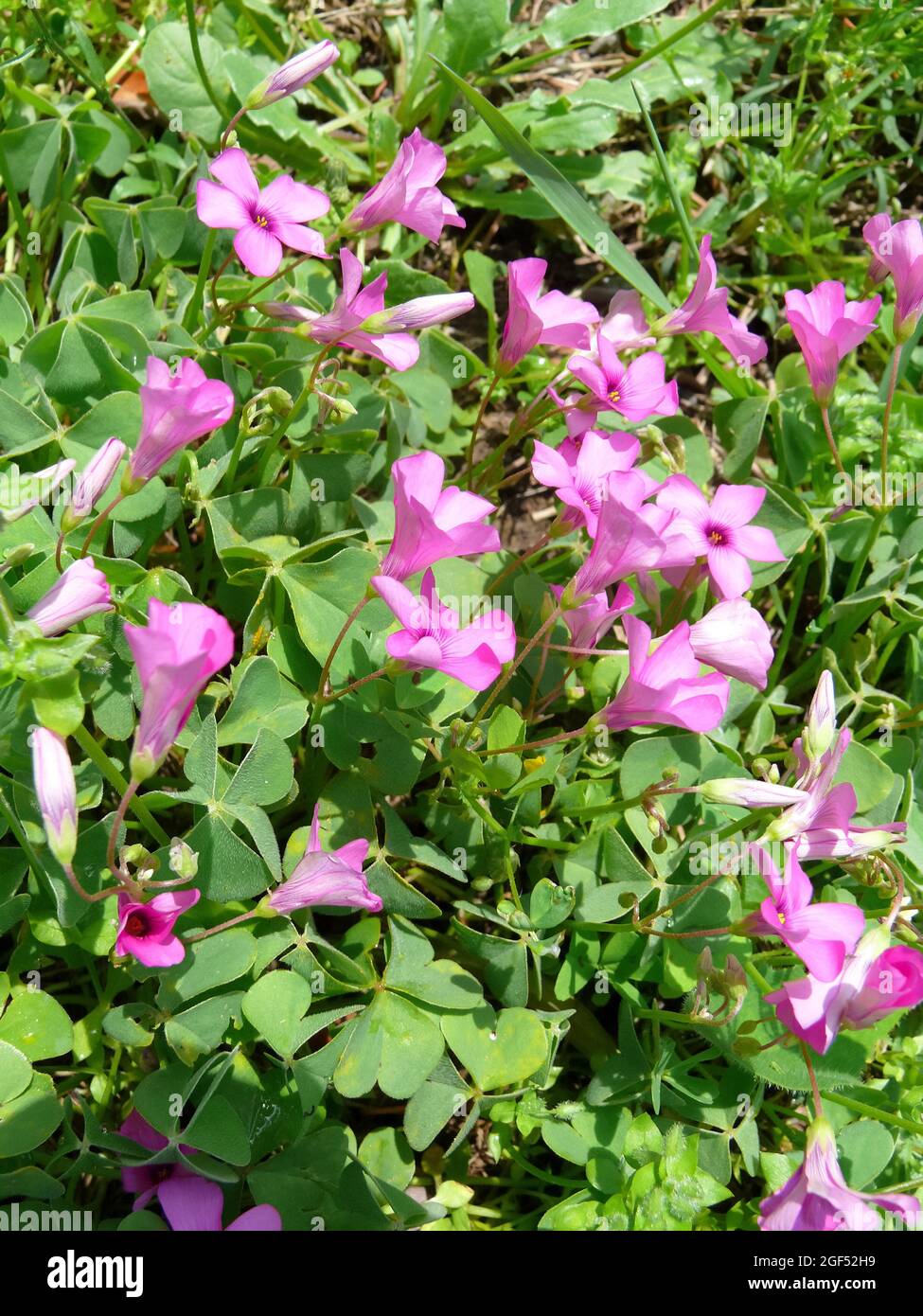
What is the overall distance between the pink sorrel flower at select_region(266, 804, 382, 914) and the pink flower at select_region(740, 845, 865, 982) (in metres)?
0.69

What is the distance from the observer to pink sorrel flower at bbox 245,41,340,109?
2.29 m

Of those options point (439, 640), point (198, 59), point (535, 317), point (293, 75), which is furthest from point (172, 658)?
point (198, 59)

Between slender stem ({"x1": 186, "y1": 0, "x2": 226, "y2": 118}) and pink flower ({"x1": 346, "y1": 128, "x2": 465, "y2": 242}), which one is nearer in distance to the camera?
pink flower ({"x1": 346, "y1": 128, "x2": 465, "y2": 242})

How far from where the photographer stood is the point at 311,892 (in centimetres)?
201

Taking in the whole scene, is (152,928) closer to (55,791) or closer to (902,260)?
(55,791)

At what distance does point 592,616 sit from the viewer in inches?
90.3

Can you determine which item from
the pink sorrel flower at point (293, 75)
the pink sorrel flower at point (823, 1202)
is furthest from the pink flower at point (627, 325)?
the pink sorrel flower at point (823, 1202)

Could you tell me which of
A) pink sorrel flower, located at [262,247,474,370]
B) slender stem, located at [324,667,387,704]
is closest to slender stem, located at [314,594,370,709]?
slender stem, located at [324,667,387,704]

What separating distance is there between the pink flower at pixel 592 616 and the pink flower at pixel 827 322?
2.42 ft

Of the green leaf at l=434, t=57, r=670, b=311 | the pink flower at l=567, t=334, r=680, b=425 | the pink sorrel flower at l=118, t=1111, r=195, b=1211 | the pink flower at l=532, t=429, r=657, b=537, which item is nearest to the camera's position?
the pink sorrel flower at l=118, t=1111, r=195, b=1211

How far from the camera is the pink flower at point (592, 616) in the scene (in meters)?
2.21

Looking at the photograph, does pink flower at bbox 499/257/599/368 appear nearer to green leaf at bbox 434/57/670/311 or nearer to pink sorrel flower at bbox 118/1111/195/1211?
green leaf at bbox 434/57/670/311

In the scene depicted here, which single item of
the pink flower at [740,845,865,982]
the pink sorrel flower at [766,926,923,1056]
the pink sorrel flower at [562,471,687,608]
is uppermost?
the pink sorrel flower at [562,471,687,608]
